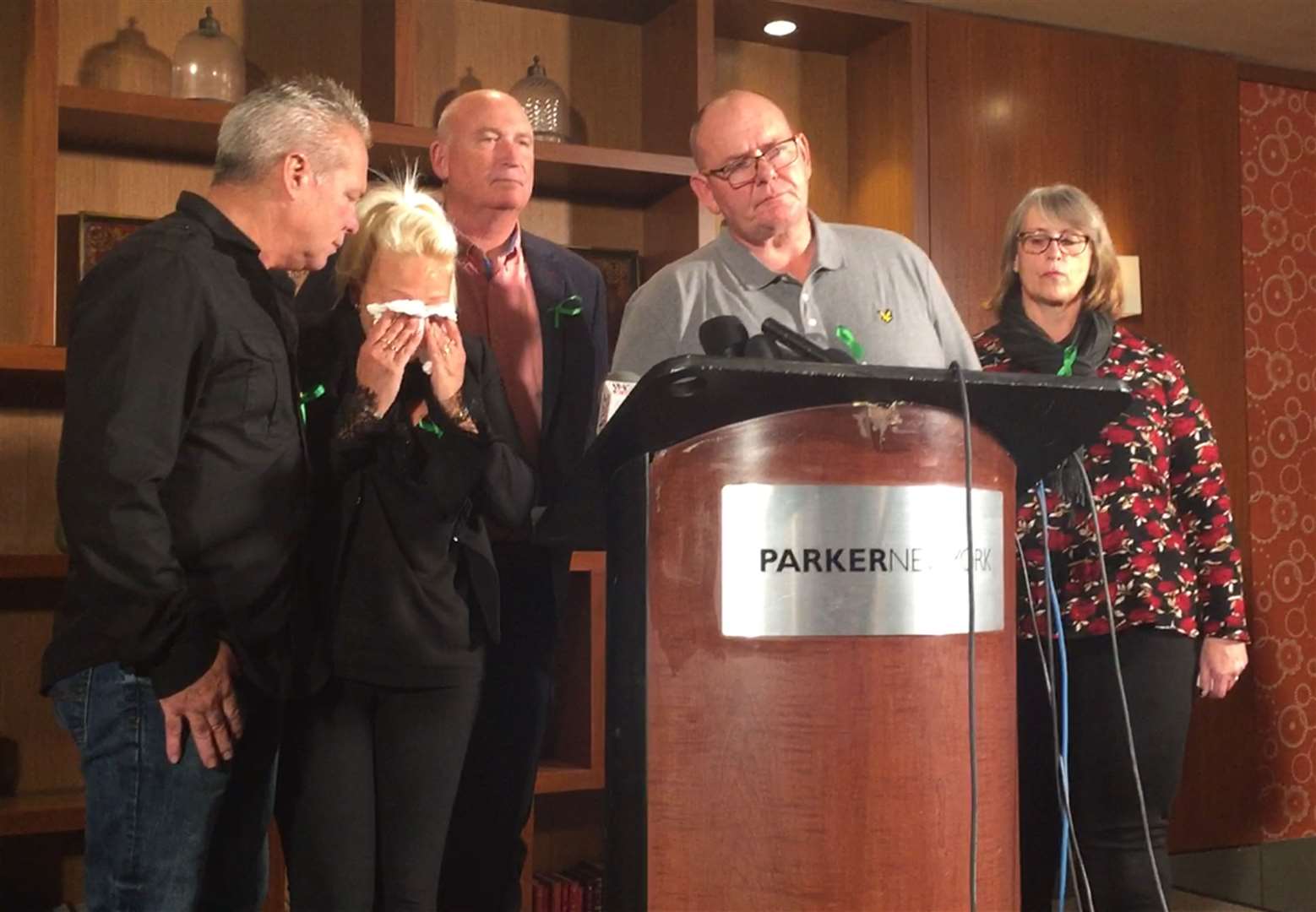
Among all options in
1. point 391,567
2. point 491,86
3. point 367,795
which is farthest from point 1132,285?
point 367,795

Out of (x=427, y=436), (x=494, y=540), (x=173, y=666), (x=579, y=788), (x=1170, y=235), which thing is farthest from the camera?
(x=1170, y=235)

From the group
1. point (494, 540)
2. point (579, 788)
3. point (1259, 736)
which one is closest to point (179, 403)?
point (494, 540)

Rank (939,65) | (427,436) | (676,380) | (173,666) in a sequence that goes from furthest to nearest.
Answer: (939,65) → (427,436) → (173,666) → (676,380)

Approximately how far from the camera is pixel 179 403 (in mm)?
1506

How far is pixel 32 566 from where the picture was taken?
2754 millimetres

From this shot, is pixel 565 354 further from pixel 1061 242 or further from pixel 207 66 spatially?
pixel 207 66

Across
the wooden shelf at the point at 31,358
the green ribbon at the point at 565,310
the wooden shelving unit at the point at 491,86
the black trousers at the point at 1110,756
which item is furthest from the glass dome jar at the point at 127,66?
the black trousers at the point at 1110,756

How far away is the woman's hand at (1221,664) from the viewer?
2.37 m

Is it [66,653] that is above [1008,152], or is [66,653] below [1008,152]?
below

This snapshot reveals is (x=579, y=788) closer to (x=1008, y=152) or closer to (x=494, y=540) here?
(x=494, y=540)

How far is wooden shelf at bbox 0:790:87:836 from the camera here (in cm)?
270

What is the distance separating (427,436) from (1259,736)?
123 inches

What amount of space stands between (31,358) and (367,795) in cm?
148

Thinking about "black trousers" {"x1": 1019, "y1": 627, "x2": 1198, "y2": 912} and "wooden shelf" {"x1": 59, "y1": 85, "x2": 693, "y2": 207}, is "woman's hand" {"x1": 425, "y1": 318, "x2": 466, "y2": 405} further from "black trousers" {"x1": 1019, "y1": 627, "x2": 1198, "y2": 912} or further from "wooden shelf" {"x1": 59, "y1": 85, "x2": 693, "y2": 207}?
"black trousers" {"x1": 1019, "y1": 627, "x2": 1198, "y2": 912}
